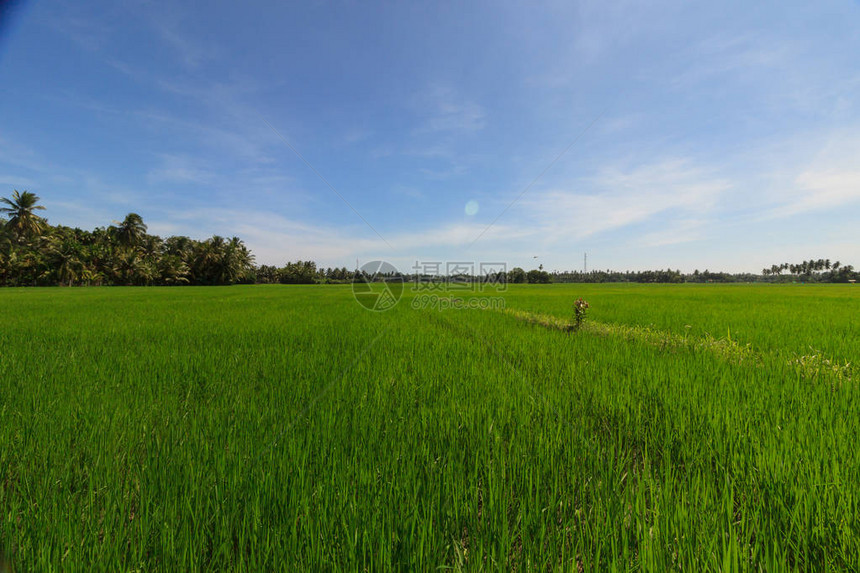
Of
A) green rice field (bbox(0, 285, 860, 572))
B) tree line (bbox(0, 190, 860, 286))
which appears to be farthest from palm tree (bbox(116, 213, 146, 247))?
green rice field (bbox(0, 285, 860, 572))

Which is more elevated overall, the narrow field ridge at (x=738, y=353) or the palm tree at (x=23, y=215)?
the palm tree at (x=23, y=215)

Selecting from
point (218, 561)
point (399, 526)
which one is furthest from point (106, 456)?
point (399, 526)

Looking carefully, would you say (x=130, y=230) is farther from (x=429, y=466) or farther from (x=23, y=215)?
(x=429, y=466)

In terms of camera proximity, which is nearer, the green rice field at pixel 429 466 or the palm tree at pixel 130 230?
the green rice field at pixel 429 466

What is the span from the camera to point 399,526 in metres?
1.29

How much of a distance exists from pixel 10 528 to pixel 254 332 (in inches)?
217

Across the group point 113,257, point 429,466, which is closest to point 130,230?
point 113,257

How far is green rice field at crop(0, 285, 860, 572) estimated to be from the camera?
47.2 inches

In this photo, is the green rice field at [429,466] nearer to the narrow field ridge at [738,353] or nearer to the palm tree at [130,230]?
the narrow field ridge at [738,353]

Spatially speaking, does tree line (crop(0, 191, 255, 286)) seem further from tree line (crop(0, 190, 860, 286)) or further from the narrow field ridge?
the narrow field ridge

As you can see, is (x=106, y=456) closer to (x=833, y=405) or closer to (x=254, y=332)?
(x=254, y=332)

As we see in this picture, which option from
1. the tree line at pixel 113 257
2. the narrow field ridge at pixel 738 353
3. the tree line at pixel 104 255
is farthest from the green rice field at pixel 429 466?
the tree line at pixel 104 255

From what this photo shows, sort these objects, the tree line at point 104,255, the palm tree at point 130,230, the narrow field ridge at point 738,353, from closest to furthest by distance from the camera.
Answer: the narrow field ridge at point 738,353
the tree line at point 104,255
the palm tree at point 130,230

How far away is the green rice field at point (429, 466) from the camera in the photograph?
47.2 inches
